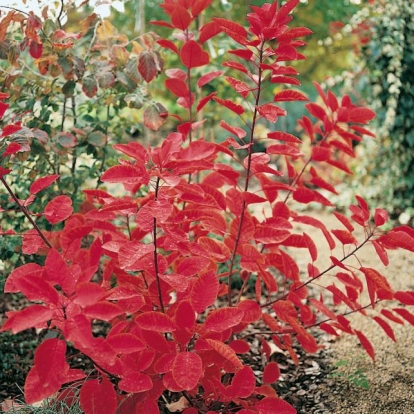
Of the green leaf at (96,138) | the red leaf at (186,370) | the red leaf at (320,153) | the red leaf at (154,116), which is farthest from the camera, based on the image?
the green leaf at (96,138)

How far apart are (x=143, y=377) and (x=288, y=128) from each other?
7.05 m

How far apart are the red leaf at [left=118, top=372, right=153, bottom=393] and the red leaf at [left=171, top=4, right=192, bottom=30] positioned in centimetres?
102

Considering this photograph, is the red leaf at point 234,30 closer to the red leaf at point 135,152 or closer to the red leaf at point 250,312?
the red leaf at point 135,152

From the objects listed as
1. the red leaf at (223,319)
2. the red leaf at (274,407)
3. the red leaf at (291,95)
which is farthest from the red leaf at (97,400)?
the red leaf at (291,95)

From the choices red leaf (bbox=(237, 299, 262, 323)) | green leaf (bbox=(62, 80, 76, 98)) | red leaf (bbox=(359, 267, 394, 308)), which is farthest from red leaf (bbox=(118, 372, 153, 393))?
green leaf (bbox=(62, 80, 76, 98))

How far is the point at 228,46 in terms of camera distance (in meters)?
3.33

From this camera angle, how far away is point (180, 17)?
5.23 ft

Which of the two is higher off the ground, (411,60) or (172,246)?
(411,60)

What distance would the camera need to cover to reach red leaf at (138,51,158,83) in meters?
1.75

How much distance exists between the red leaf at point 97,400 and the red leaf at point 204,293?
11.4 inches

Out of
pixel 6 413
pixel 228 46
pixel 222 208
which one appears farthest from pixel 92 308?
pixel 228 46

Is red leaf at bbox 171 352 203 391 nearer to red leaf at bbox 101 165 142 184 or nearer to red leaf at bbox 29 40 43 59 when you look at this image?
red leaf at bbox 101 165 142 184

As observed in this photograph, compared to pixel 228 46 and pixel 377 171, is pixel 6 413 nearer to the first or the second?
pixel 228 46

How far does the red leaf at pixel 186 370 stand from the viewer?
120 cm
